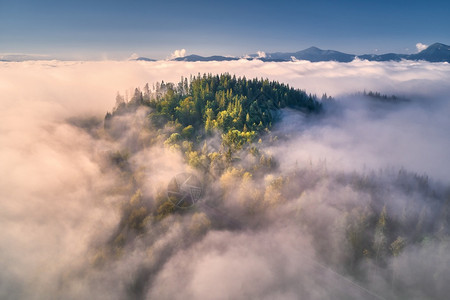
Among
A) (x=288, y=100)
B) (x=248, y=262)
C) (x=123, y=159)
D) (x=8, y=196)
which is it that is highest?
(x=288, y=100)

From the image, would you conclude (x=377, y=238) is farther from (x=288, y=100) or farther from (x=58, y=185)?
(x=58, y=185)

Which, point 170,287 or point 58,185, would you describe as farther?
point 58,185

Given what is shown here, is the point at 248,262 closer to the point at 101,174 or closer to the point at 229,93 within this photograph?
the point at 101,174

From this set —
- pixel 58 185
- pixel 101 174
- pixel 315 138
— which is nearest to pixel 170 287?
pixel 101 174

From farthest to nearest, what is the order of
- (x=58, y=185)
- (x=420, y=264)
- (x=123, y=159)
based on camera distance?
(x=58, y=185) < (x=123, y=159) < (x=420, y=264)

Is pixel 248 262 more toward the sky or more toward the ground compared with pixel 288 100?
more toward the ground

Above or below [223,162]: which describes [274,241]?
below

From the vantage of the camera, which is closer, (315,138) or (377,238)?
(377,238)

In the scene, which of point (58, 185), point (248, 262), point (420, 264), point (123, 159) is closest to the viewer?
point (420, 264)

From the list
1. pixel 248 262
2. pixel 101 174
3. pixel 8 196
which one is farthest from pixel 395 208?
pixel 8 196
